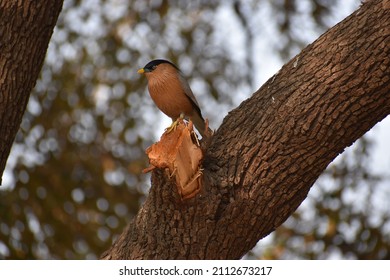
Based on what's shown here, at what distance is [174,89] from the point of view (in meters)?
5.25

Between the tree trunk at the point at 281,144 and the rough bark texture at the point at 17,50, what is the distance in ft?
2.98

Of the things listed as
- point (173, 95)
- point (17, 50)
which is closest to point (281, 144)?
point (17, 50)

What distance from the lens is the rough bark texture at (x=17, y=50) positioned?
13.4 feet

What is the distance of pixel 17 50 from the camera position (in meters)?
4.09

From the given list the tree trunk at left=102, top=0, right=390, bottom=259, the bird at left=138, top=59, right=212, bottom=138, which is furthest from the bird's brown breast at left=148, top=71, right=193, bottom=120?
the tree trunk at left=102, top=0, right=390, bottom=259

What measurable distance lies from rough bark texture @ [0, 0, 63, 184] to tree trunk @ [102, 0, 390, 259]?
907 mm

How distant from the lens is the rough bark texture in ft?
13.4

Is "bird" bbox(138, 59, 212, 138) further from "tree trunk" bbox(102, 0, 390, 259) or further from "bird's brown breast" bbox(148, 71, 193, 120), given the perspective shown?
"tree trunk" bbox(102, 0, 390, 259)

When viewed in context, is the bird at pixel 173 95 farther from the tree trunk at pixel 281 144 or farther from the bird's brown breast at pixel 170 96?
the tree trunk at pixel 281 144

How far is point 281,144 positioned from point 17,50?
4.78ft

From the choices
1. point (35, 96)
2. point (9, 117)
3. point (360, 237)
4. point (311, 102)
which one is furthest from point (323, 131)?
point (35, 96)

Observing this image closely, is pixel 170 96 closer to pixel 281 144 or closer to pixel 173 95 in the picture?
pixel 173 95

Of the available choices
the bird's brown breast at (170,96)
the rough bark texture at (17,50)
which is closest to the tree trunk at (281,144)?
the rough bark texture at (17,50)

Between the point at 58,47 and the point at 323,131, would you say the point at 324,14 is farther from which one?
the point at 323,131
